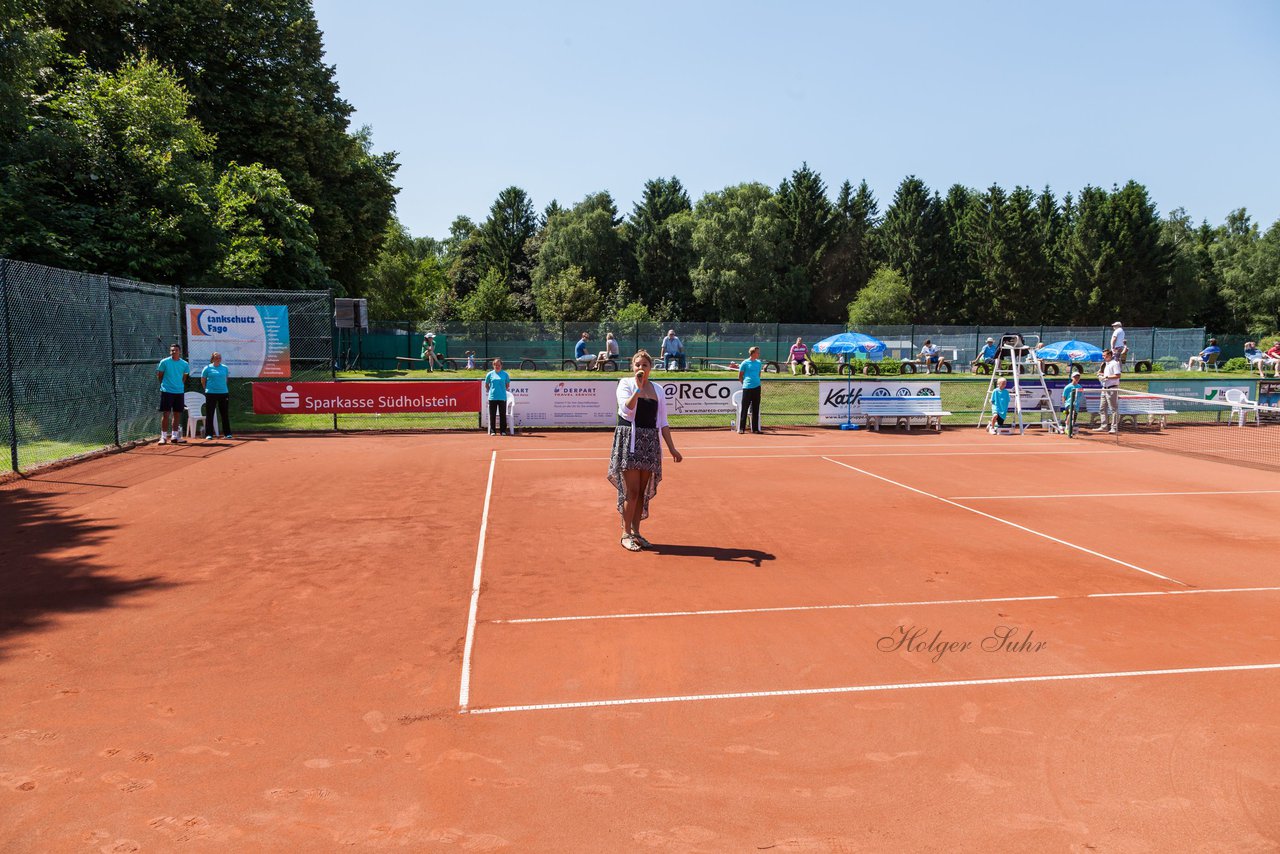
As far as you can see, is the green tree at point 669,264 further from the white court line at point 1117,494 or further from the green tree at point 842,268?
the white court line at point 1117,494

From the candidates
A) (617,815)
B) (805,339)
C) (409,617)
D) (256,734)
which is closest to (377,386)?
(409,617)

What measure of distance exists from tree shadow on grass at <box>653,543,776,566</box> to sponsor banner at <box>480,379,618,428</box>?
14108 mm

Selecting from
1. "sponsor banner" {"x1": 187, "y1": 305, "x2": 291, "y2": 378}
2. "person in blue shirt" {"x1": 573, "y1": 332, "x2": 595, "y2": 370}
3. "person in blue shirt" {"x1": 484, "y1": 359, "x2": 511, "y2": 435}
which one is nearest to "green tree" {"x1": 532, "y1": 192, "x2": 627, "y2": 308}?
"person in blue shirt" {"x1": 573, "y1": 332, "x2": 595, "y2": 370}

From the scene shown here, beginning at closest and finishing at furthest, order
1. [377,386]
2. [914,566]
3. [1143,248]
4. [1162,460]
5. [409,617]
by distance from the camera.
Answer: [409,617]
[914,566]
[1162,460]
[377,386]
[1143,248]

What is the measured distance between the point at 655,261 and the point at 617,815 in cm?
7334

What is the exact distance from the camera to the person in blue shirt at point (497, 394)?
2234 centimetres

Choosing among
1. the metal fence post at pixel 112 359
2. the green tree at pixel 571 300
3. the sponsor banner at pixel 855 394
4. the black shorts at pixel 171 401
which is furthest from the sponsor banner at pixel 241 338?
the green tree at pixel 571 300

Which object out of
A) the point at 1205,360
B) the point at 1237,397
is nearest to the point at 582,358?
the point at 1237,397

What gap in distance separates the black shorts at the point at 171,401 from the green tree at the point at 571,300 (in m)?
41.1

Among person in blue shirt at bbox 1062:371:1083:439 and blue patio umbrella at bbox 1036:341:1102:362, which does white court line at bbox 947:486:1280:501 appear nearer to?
person in blue shirt at bbox 1062:371:1083:439

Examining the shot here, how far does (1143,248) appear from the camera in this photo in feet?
240

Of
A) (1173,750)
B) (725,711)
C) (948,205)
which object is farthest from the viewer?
(948,205)

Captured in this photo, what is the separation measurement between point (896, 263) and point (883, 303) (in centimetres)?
995

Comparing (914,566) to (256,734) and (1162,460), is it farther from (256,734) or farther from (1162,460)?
(1162,460)
